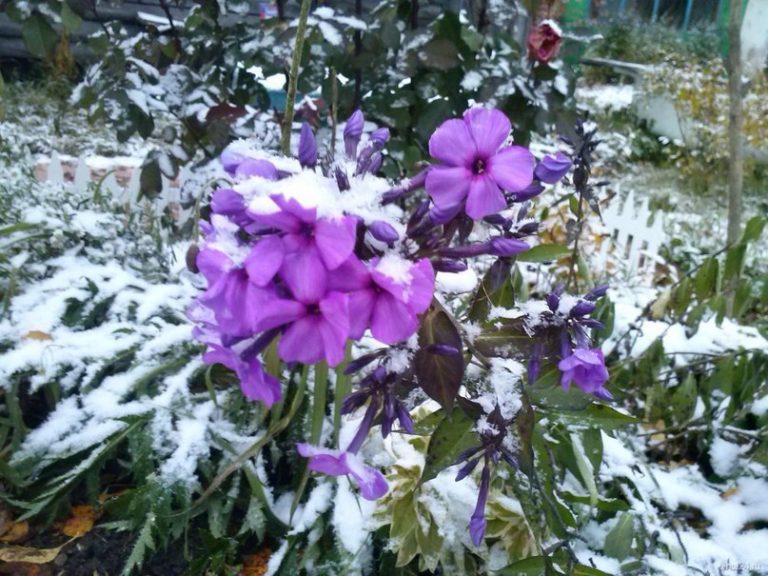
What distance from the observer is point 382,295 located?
0.61 metres

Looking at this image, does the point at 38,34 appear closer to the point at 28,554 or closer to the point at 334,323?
the point at 28,554

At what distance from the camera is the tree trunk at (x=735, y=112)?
6.96 feet

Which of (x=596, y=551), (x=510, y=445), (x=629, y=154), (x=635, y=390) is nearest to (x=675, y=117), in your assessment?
(x=629, y=154)

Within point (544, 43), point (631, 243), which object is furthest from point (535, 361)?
point (631, 243)

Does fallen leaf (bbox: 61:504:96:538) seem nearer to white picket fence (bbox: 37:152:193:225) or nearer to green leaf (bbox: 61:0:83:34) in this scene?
white picket fence (bbox: 37:152:193:225)

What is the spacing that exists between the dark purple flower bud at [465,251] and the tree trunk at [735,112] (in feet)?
5.39

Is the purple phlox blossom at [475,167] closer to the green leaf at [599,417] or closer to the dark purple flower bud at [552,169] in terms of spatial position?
the dark purple flower bud at [552,169]

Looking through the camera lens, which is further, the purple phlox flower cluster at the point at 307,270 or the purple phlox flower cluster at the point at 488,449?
the purple phlox flower cluster at the point at 488,449

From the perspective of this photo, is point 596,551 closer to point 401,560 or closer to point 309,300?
point 401,560

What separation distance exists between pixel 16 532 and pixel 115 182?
1882mm

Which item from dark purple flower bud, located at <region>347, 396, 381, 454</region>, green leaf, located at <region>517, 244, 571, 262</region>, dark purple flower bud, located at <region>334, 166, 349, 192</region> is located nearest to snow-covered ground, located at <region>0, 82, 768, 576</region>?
green leaf, located at <region>517, 244, 571, 262</region>

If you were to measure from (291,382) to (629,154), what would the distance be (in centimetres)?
546

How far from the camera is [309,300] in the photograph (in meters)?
0.59

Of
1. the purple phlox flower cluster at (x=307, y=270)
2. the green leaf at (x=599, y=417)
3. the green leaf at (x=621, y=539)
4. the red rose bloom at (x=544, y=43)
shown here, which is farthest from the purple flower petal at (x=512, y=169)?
the red rose bloom at (x=544, y=43)
